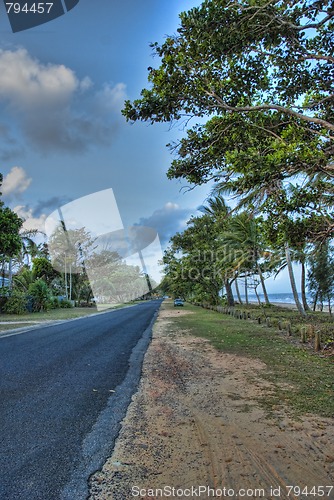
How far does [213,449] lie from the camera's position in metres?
2.99

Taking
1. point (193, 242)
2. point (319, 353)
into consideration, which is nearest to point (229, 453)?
point (319, 353)

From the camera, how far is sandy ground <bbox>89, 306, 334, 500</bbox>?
2.42 metres

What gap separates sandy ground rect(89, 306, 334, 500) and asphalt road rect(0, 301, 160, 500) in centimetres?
20

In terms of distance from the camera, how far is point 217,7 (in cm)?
540

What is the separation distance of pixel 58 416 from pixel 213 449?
6.15 ft

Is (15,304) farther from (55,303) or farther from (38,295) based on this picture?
(55,303)

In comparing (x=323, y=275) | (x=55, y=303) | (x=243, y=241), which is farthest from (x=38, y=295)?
(x=323, y=275)

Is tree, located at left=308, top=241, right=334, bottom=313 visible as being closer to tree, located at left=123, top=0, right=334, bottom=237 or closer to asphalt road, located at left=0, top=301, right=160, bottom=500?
tree, located at left=123, top=0, right=334, bottom=237

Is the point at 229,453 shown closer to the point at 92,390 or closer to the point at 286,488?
the point at 286,488

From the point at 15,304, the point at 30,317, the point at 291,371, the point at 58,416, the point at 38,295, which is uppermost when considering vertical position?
the point at 38,295

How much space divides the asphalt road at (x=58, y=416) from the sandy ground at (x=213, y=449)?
200 millimetres

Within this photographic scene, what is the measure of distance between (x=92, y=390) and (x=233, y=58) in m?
6.47

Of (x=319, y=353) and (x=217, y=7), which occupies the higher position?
(x=217, y=7)

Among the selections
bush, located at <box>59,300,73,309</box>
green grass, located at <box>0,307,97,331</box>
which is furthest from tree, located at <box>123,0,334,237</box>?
bush, located at <box>59,300,73,309</box>
